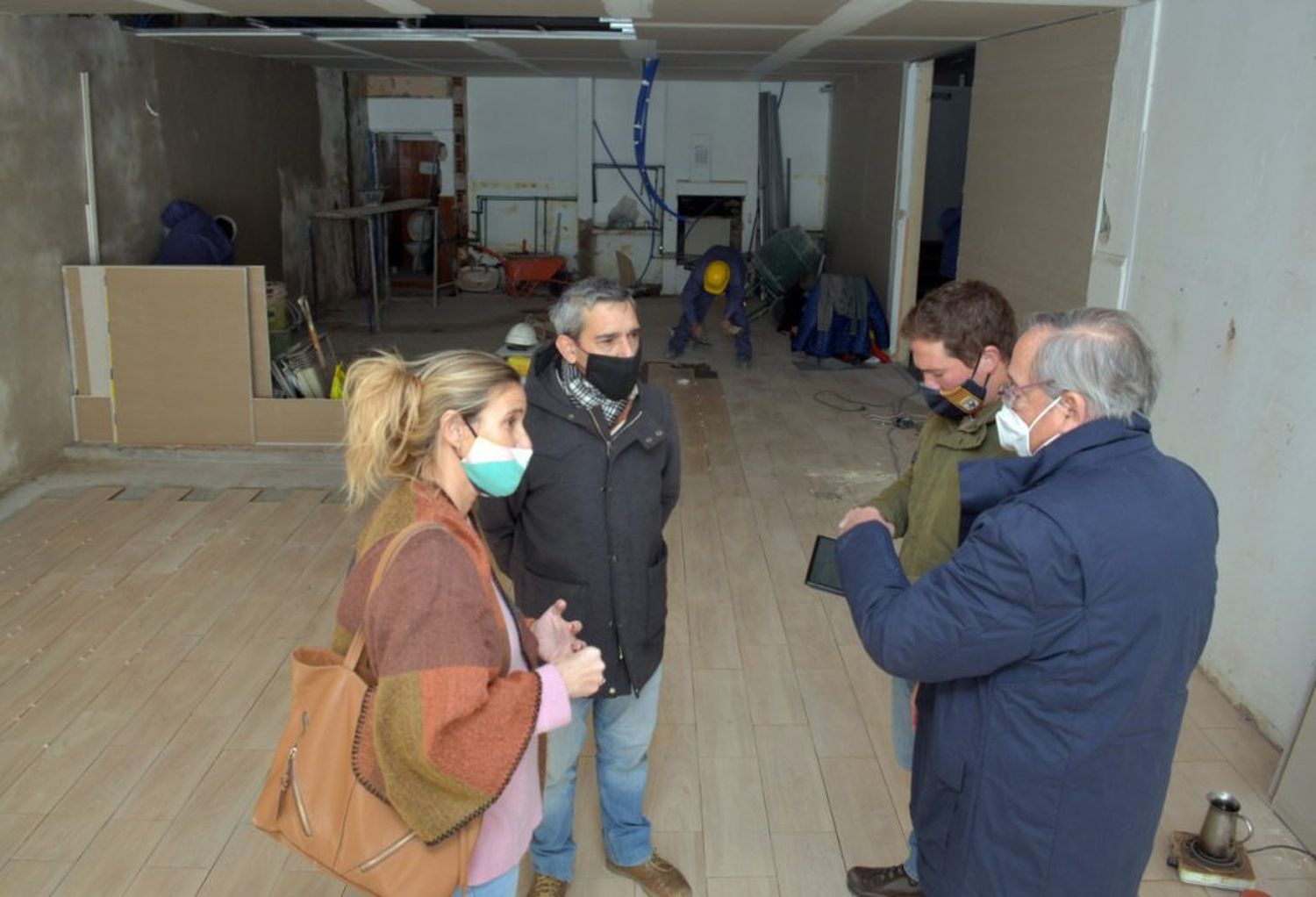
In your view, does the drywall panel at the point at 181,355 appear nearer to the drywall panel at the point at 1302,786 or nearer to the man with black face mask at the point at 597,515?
the man with black face mask at the point at 597,515

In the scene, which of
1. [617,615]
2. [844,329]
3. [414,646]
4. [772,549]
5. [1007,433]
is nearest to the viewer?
[414,646]

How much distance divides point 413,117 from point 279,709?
399 inches

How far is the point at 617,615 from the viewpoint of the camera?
243cm

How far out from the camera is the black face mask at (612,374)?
2348 mm

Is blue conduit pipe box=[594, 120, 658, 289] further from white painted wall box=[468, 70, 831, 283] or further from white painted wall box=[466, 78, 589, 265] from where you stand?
white painted wall box=[466, 78, 589, 265]

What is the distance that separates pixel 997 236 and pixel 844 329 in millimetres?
2575

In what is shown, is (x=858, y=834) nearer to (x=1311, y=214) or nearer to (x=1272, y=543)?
(x=1272, y=543)

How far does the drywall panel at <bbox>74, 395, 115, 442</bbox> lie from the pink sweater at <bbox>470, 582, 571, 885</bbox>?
5138mm

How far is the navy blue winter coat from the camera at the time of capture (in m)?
1.58

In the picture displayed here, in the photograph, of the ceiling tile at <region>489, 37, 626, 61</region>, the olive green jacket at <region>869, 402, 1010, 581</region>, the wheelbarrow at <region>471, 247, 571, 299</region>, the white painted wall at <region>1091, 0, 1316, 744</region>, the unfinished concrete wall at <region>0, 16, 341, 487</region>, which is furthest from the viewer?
the wheelbarrow at <region>471, 247, 571, 299</region>

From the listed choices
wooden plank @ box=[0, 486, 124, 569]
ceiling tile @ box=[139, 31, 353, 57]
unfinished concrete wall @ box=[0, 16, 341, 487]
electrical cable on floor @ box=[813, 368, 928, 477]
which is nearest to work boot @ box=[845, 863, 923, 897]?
wooden plank @ box=[0, 486, 124, 569]

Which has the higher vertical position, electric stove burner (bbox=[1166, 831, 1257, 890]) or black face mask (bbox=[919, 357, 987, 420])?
black face mask (bbox=[919, 357, 987, 420])

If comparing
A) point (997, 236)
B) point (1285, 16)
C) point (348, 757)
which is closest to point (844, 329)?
point (997, 236)

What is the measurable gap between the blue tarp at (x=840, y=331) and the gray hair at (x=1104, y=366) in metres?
7.31
